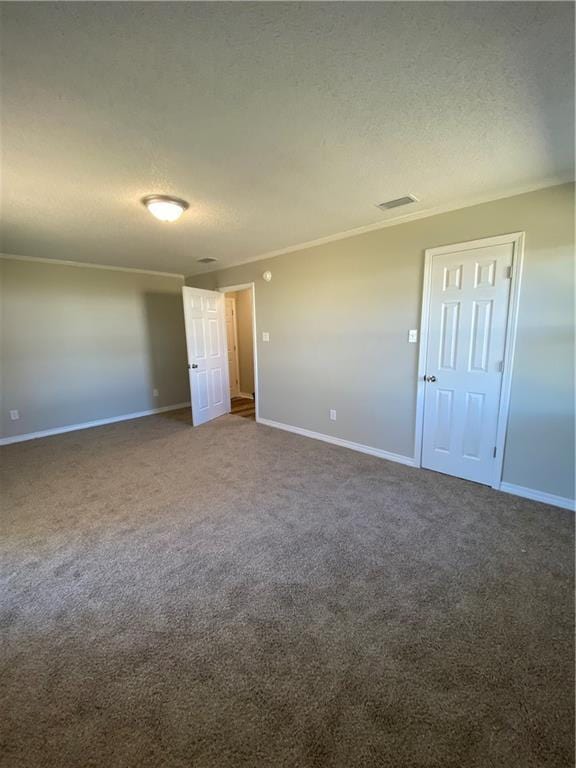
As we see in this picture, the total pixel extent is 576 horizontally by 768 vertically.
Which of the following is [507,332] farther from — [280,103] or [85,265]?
[85,265]

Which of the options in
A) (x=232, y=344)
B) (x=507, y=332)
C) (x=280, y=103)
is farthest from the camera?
(x=232, y=344)

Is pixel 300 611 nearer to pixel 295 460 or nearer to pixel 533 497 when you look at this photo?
pixel 295 460

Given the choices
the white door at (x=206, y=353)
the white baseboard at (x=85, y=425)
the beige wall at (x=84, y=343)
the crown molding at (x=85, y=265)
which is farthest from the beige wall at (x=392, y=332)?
the white baseboard at (x=85, y=425)

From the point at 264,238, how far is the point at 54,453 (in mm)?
3630

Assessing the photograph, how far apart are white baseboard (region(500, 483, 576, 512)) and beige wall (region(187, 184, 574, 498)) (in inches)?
1.7

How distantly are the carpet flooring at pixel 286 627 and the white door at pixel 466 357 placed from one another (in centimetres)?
32

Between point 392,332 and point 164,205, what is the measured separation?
2362mm

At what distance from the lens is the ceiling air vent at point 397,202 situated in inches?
103

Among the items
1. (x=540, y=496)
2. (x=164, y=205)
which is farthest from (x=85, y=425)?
(x=540, y=496)

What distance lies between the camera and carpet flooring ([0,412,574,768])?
1.16 metres

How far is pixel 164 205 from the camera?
2.46 metres

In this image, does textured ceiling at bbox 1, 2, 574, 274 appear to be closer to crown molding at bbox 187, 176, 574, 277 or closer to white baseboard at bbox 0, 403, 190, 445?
crown molding at bbox 187, 176, 574, 277

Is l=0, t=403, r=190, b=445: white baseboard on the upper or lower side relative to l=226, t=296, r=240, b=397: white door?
lower

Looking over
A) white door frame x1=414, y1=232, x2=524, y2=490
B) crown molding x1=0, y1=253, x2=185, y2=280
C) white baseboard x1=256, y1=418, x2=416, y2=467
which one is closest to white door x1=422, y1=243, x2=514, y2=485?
white door frame x1=414, y1=232, x2=524, y2=490
